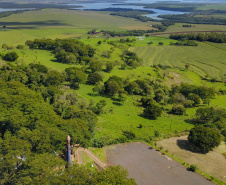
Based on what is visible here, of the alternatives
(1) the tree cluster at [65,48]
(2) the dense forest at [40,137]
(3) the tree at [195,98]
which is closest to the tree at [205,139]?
(2) the dense forest at [40,137]

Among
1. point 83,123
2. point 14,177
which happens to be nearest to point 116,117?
point 83,123

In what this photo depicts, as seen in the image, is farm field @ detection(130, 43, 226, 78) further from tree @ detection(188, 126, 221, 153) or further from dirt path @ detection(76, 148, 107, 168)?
dirt path @ detection(76, 148, 107, 168)

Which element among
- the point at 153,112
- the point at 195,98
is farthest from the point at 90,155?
the point at 195,98

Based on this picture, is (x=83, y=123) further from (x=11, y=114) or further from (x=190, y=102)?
(x=190, y=102)

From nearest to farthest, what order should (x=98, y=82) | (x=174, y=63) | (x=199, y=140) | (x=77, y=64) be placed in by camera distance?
1. (x=199, y=140)
2. (x=98, y=82)
3. (x=77, y=64)
4. (x=174, y=63)

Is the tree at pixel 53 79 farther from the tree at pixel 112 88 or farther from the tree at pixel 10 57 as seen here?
the tree at pixel 10 57

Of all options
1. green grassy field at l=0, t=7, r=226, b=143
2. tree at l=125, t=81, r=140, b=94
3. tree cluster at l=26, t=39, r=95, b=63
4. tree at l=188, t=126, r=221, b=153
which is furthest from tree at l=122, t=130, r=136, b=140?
tree cluster at l=26, t=39, r=95, b=63
